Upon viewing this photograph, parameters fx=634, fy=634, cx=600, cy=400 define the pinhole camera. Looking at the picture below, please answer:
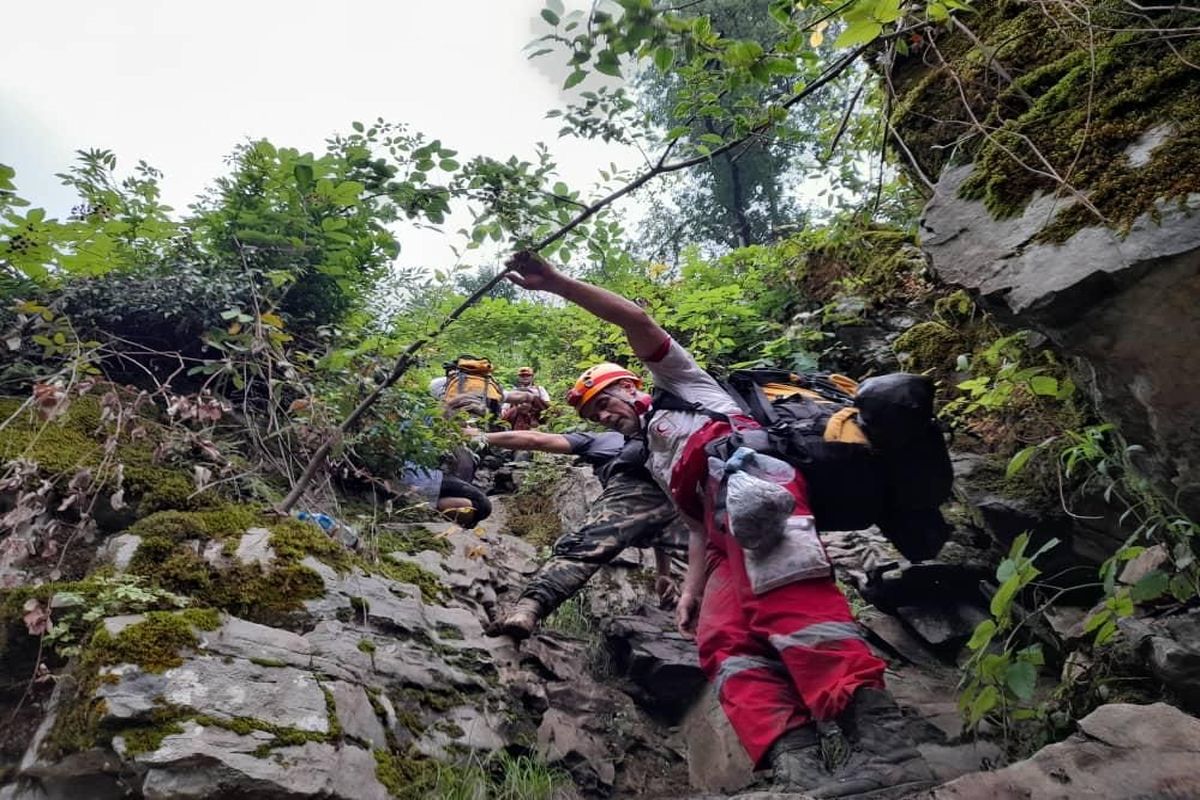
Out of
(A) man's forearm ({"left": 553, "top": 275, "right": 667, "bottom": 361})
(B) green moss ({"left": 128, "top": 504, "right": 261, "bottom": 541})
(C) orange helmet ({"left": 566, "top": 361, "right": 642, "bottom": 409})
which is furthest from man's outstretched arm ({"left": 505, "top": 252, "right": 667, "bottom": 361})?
(B) green moss ({"left": 128, "top": 504, "right": 261, "bottom": 541})

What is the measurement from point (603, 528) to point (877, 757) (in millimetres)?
2162

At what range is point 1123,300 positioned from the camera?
5.48ft

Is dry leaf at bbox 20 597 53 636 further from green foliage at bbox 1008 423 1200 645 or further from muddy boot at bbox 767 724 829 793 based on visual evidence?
green foliage at bbox 1008 423 1200 645

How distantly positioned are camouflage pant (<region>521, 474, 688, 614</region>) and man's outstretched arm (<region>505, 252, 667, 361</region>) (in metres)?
1.30

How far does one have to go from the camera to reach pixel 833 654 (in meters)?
2.74

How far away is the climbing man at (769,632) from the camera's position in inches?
101

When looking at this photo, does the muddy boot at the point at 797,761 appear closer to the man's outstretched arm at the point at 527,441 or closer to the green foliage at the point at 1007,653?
the green foliage at the point at 1007,653

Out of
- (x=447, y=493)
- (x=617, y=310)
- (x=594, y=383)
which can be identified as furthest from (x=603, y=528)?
(x=447, y=493)

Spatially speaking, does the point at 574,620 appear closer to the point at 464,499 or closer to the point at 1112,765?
the point at 464,499

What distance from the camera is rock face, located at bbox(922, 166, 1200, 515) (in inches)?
61.9

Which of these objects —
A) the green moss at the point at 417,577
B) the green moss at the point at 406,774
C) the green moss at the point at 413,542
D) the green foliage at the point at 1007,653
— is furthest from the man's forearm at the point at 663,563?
the green foliage at the point at 1007,653

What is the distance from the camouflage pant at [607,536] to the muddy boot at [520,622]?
0.05 m

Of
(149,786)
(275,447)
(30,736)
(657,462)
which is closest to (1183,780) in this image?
(657,462)

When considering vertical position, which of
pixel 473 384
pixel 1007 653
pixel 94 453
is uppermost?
pixel 473 384
